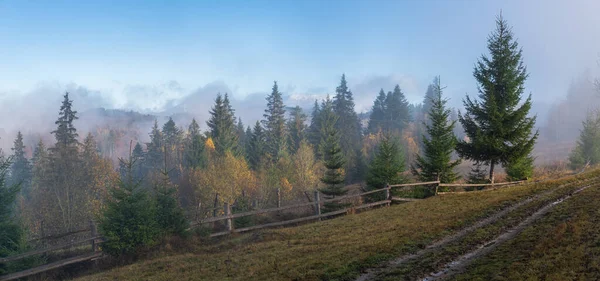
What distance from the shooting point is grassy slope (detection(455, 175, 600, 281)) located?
23.2ft

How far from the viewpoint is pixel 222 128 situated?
5756 cm

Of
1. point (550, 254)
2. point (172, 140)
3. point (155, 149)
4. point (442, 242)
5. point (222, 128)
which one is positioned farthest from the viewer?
point (172, 140)

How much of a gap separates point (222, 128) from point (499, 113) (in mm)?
43334

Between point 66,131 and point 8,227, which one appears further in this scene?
point 66,131

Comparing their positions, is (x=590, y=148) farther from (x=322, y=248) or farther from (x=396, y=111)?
(x=396, y=111)

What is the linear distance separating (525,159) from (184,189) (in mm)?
49249

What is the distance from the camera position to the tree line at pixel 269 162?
17.4 m

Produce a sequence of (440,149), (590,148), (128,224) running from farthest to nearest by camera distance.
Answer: (590,148) < (440,149) < (128,224)

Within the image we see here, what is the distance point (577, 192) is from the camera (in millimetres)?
16188

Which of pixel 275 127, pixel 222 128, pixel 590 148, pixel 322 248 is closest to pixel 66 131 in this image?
pixel 222 128

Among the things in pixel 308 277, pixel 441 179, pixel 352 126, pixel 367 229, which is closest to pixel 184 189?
pixel 352 126

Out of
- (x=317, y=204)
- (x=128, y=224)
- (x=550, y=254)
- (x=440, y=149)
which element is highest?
(x=440, y=149)

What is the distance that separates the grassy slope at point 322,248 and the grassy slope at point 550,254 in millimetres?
2563

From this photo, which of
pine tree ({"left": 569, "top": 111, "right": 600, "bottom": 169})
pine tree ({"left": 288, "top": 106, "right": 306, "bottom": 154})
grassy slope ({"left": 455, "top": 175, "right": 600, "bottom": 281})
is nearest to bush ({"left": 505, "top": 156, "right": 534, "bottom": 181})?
grassy slope ({"left": 455, "top": 175, "right": 600, "bottom": 281})
